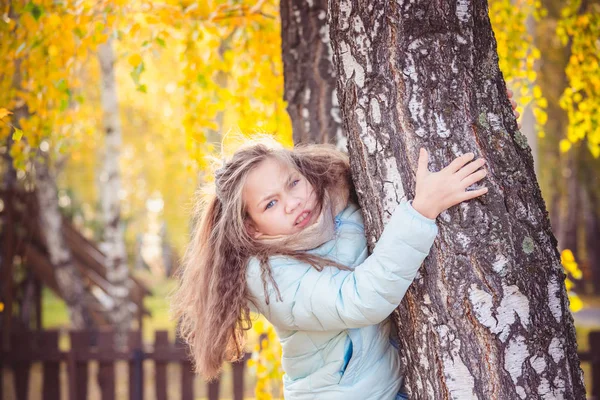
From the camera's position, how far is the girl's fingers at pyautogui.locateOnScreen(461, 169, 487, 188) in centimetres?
148

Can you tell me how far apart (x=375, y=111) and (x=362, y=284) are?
0.47 meters

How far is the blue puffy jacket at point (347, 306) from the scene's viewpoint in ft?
4.94

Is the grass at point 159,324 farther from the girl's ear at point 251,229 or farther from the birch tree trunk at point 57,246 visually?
the girl's ear at point 251,229

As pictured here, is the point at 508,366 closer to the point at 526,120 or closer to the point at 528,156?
the point at 528,156

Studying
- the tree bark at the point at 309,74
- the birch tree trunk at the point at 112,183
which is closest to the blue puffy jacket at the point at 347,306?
the tree bark at the point at 309,74

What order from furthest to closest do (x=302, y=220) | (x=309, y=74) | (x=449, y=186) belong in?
(x=309, y=74)
(x=302, y=220)
(x=449, y=186)

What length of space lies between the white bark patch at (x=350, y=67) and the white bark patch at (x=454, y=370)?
0.71 m

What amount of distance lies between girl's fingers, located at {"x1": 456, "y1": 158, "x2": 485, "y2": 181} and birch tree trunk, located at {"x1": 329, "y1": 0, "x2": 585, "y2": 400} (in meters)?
0.04

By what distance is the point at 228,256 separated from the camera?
193 cm

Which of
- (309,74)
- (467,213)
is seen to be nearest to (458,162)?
(467,213)

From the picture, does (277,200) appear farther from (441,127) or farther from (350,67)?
(441,127)

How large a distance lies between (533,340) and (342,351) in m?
0.55

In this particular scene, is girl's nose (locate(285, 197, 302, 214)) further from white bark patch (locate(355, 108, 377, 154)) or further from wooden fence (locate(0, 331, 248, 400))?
wooden fence (locate(0, 331, 248, 400))

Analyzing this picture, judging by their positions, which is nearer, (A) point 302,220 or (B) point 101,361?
(A) point 302,220
